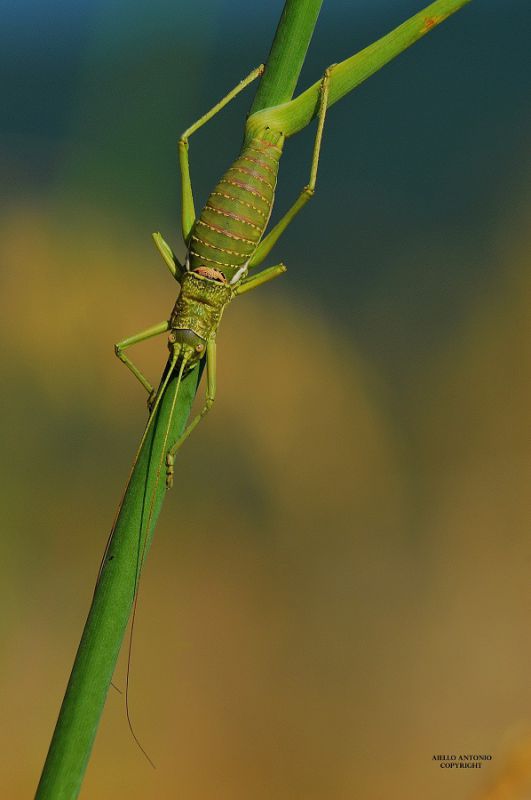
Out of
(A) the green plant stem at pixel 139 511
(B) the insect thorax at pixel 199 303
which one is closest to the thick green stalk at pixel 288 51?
(A) the green plant stem at pixel 139 511

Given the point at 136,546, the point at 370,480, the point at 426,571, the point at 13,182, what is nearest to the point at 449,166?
the point at 370,480

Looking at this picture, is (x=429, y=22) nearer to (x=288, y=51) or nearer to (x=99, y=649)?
(x=288, y=51)

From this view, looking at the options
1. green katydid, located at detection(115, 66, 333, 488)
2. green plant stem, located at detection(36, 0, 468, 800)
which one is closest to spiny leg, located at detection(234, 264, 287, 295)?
green katydid, located at detection(115, 66, 333, 488)

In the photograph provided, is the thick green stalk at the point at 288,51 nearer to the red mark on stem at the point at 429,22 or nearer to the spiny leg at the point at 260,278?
the red mark on stem at the point at 429,22

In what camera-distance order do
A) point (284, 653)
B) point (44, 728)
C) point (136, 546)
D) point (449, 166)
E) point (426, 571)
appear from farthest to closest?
point (449, 166)
point (426, 571)
point (284, 653)
point (44, 728)
point (136, 546)

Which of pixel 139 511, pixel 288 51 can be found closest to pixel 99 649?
pixel 139 511

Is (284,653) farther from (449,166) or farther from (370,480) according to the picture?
(449,166)
